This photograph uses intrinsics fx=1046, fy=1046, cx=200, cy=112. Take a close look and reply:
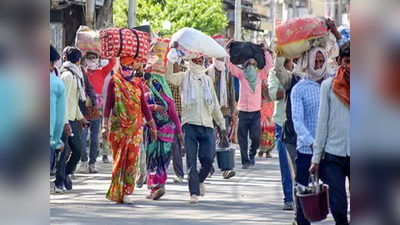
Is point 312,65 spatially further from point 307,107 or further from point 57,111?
point 57,111

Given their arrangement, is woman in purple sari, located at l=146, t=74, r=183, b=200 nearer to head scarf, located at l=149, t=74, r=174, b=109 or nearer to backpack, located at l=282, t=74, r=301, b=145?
head scarf, located at l=149, t=74, r=174, b=109

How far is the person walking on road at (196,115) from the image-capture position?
1288 centimetres

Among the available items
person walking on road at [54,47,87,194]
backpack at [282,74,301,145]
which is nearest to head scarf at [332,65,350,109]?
backpack at [282,74,301,145]

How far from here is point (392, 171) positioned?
684 centimetres

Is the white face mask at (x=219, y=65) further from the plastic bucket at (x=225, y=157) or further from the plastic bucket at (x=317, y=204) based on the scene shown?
the plastic bucket at (x=317, y=204)

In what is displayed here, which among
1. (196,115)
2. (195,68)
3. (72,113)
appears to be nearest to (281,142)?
(196,115)

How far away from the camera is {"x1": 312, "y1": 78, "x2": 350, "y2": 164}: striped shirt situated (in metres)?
8.34

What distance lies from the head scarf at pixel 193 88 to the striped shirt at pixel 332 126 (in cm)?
459

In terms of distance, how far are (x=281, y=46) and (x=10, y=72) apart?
472 cm

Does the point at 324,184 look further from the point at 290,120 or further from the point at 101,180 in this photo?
the point at 101,180

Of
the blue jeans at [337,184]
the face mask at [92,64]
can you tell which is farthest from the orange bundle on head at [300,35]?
the face mask at [92,64]

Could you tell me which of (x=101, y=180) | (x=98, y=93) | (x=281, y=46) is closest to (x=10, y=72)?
(x=281, y=46)

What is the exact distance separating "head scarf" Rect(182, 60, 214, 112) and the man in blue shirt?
11.4 ft

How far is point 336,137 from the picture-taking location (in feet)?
27.5
